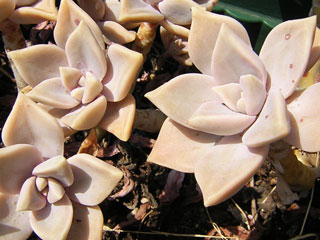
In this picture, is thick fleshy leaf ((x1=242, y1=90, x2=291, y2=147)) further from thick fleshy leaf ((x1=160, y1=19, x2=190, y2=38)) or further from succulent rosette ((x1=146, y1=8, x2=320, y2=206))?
thick fleshy leaf ((x1=160, y1=19, x2=190, y2=38))

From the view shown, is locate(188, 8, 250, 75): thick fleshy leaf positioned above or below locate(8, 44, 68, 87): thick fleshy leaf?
above

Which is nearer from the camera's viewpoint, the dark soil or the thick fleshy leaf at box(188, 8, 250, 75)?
the thick fleshy leaf at box(188, 8, 250, 75)

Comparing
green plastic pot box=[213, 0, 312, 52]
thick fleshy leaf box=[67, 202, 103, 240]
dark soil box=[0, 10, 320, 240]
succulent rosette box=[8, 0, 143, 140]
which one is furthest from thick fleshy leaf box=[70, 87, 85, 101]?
green plastic pot box=[213, 0, 312, 52]

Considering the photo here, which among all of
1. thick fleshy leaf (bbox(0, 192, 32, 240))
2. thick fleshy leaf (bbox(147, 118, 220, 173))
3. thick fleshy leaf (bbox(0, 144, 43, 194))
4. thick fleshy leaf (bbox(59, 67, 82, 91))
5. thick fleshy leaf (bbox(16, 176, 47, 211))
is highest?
thick fleshy leaf (bbox(59, 67, 82, 91))

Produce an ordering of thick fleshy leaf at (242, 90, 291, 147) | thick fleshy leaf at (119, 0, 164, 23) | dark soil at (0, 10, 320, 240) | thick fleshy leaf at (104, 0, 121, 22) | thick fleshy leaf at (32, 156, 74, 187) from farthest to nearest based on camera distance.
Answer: dark soil at (0, 10, 320, 240)
thick fleshy leaf at (104, 0, 121, 22)
thick fleshy leaf at (119, 0, 164, 23)
thick fleshy leaf at (32, 156, 74, 187)
thick fleshy leaf at (242, 90, 291, 147)

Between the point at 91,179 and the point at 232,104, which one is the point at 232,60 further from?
the point at 91,179

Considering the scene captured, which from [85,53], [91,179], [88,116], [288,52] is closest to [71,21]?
[85,53]

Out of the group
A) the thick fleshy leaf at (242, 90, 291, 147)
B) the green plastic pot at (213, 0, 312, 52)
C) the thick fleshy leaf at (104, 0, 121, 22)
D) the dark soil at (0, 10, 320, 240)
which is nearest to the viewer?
the thick fleshy leaf at (242, 90, 291, 147)
